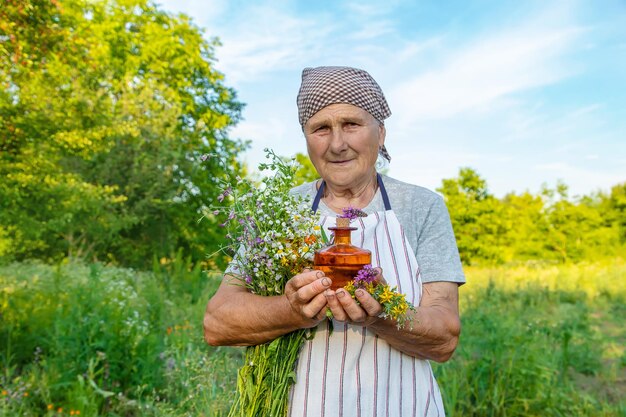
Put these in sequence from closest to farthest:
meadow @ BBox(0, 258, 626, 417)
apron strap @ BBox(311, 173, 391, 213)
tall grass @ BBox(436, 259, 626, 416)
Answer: apron strap @ BBox(311, 173, 391, 213) < meadow @ BBox(0, 258, 626, 417) < tall grass @ BBox(436, 259, 626, 416)

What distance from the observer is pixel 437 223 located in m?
1.89

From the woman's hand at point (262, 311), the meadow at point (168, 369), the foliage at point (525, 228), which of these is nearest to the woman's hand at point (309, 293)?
the woman's hand at point (262, 311)

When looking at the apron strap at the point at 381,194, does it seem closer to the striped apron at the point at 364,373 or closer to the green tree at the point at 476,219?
the striped apron at the point at 364,373

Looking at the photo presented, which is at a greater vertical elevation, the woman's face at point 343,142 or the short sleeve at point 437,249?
the woman's face at point 343,142

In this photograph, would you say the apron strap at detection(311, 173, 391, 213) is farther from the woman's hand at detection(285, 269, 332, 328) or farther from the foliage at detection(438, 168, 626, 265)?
the foliage at detection(438, 168, 626, 265)

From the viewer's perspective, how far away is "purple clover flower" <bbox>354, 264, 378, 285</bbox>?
1384 mm

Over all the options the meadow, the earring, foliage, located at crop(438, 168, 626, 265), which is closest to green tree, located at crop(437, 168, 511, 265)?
foliage, located at crop(438, 168, 626, 265)

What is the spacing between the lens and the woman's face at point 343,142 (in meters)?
1.82

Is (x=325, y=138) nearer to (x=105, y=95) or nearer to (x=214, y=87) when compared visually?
(x=105, y=95)

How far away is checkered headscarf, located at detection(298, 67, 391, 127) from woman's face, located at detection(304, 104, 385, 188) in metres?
0.02

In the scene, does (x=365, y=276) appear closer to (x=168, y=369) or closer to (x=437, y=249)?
(x=437, y=249)

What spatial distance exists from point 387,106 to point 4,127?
689cm

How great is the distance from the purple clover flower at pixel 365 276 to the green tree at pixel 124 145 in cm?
764

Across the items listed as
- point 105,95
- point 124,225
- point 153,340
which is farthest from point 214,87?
point 153,340
